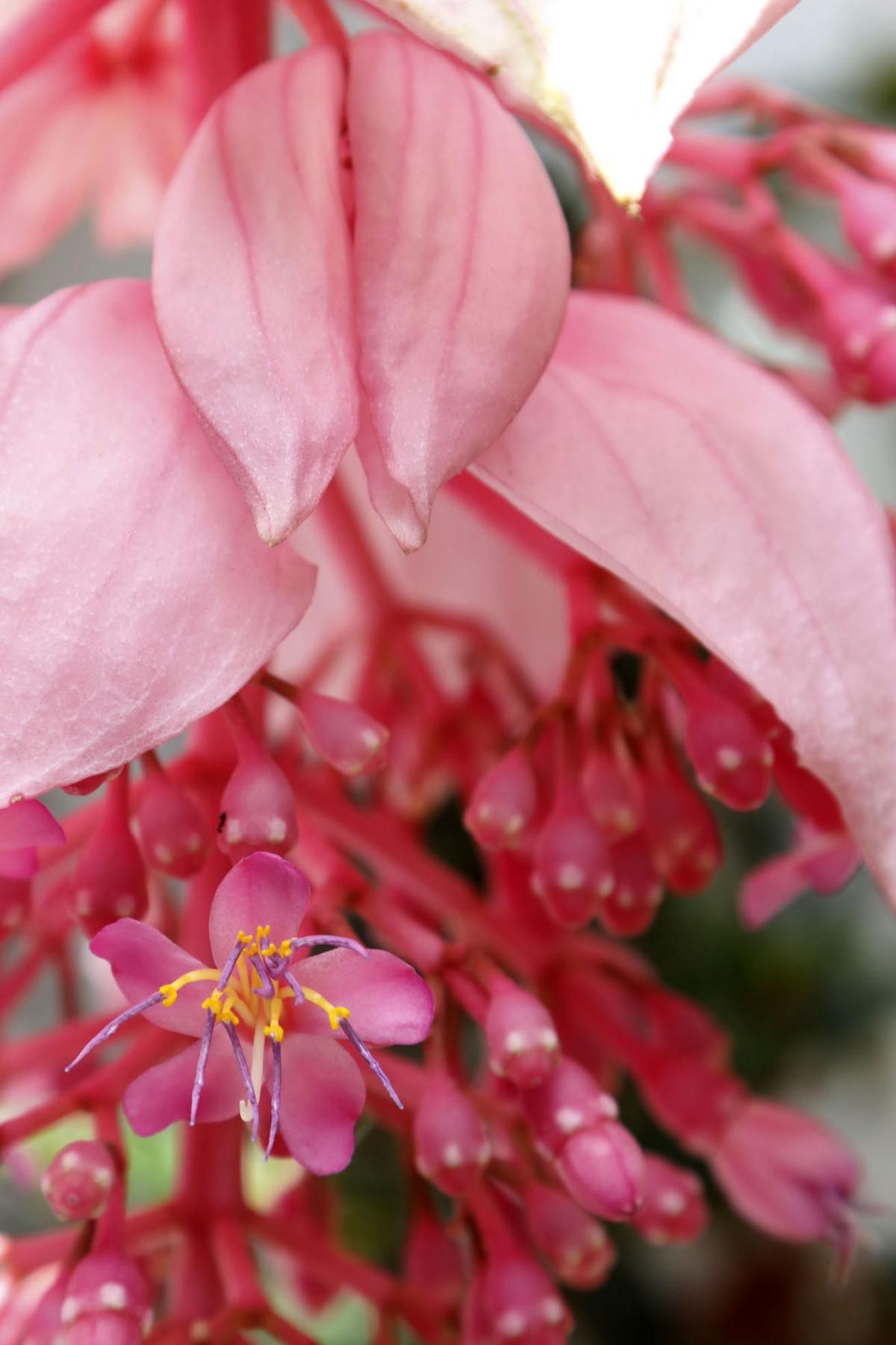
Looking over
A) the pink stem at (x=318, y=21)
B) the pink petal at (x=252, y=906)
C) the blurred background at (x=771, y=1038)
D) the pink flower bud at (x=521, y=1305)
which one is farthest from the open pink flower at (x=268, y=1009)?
the blurred background at (x=771, y=1038)

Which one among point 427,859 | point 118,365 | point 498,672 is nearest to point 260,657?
point 118,365

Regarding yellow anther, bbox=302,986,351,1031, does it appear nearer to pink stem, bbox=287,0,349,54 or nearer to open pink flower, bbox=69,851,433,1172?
open pink flower, bbox=69,851,433,1172

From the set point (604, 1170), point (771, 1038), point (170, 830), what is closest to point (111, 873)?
point (170, 830)

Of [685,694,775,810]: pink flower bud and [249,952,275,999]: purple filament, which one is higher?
[249,952,275,999]: purple filament

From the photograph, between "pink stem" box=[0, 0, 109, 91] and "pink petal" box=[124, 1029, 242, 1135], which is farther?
"pink stem" box=[0, 0, 109, 91]

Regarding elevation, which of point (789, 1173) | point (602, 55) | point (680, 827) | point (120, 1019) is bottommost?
point (789, 1173)

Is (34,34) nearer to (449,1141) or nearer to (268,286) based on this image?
(268,286)

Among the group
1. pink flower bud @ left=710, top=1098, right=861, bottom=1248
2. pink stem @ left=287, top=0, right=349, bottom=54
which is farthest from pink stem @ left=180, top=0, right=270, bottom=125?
pink flower bud @ left=710, top=1098, right=861, bottom=1248
